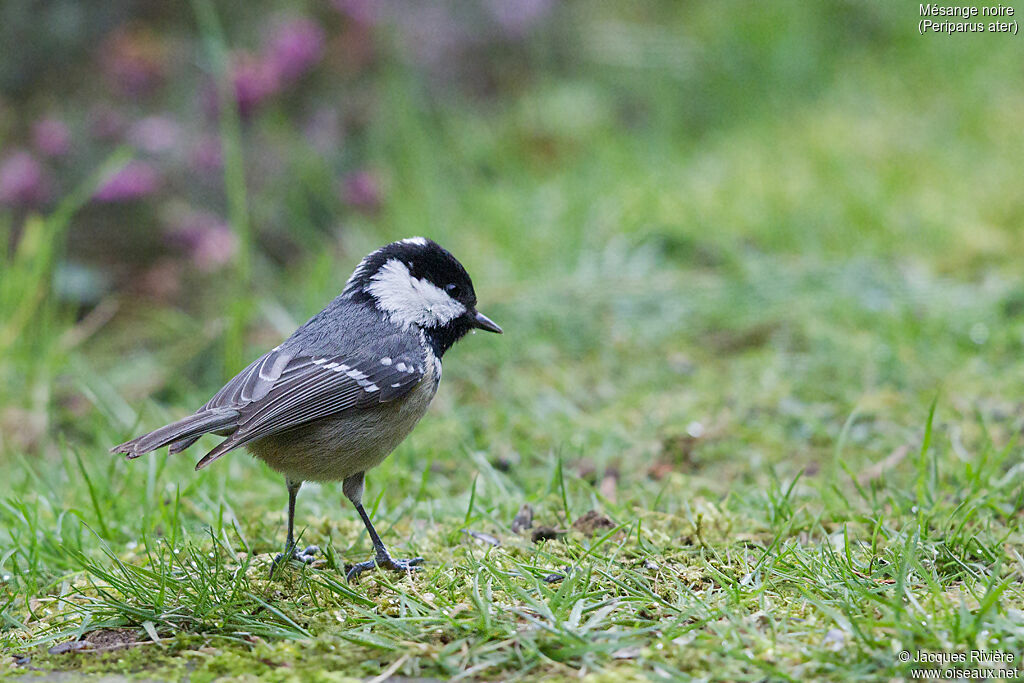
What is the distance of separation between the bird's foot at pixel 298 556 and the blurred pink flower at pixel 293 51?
382 centimetres

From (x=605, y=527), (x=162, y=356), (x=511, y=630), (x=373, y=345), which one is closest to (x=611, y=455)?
(x=605, y=527)

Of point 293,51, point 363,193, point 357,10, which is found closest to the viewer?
point 293,51

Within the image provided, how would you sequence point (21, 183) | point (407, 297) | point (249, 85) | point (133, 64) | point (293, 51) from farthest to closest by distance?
point (293, 51) → point (133, 64) → point (249, 85) → point (21, 183) → point (407, 297)

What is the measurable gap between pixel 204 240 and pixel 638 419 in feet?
9.56

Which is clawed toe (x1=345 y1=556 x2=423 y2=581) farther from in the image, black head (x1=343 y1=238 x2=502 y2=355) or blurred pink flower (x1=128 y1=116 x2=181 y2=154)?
blurred pink flower (x1=128 y1=116 x2=181 y2=154)

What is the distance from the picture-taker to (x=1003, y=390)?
158 inches

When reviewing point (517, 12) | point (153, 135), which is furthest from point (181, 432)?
point (517, 12)

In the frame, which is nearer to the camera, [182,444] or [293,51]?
[182,444]

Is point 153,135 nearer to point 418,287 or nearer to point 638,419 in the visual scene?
point 418,287

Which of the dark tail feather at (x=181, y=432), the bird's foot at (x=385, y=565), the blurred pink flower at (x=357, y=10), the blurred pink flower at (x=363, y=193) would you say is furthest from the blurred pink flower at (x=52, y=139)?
the bird's foot at (x=385, y=565)

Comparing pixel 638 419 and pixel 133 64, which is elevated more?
pixel 133 64

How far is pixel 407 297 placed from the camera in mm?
3365

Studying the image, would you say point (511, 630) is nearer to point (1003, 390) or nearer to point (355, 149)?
point (1003, 390)

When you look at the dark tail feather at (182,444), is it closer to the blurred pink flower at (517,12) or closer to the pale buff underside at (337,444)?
the pale buff underside at (337,444)
